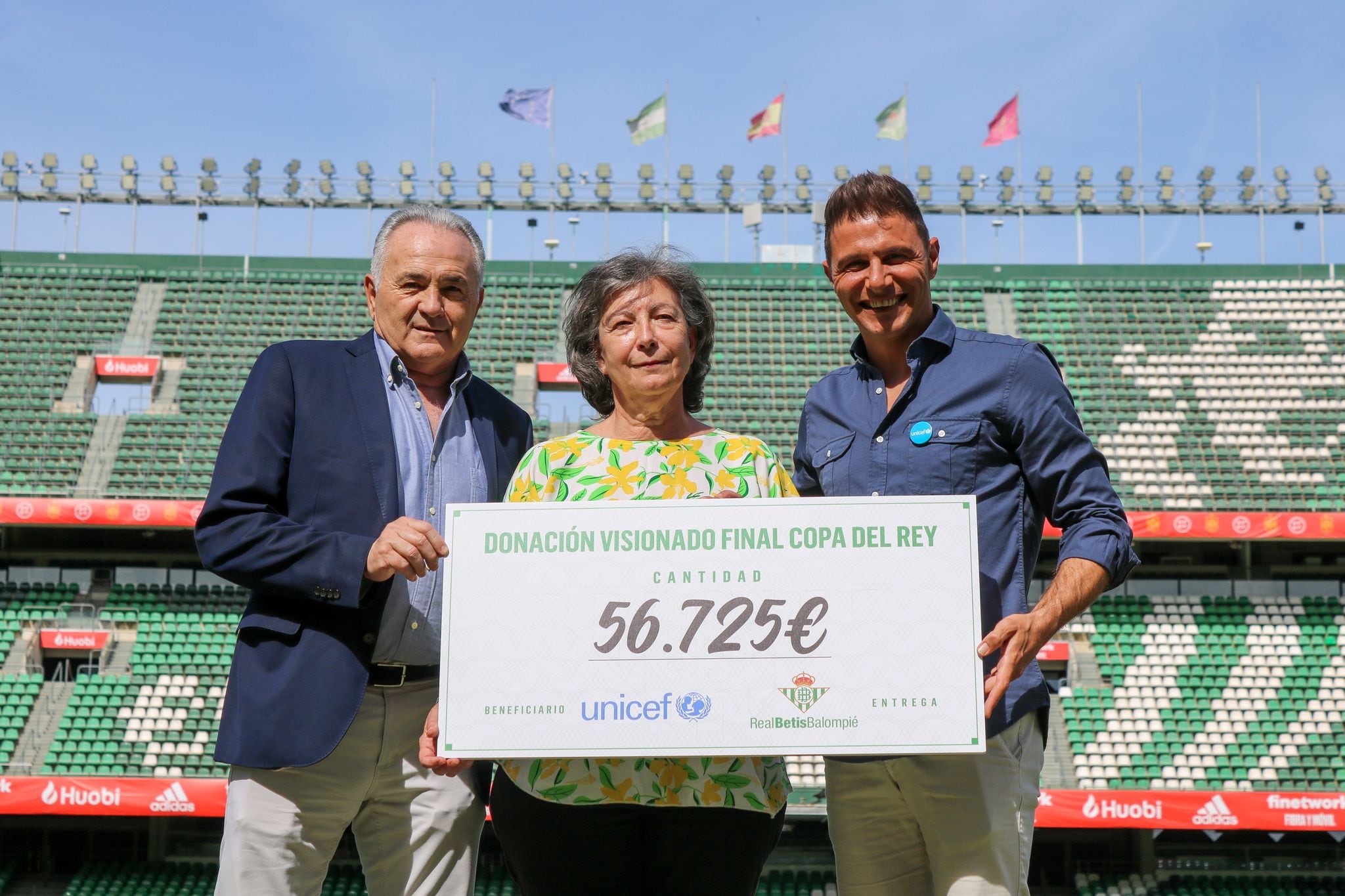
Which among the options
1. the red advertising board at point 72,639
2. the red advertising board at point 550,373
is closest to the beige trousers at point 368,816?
the red advertising board at point 72,639

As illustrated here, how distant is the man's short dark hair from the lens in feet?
11.1

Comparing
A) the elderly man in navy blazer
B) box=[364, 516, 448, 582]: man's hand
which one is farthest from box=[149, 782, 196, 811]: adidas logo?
box=[364, 516, 448, 582]: man's hand

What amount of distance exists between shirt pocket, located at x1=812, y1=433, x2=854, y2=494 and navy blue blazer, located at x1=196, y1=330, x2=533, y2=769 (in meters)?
1.25

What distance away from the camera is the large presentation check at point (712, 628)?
290 cm

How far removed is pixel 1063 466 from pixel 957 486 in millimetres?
287

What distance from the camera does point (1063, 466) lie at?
3.23 metres

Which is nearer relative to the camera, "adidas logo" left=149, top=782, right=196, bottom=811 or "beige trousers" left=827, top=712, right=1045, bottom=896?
"beige trousers" left=827, top=712, right=1045, bottom=896

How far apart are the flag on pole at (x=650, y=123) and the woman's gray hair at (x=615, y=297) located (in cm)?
2517

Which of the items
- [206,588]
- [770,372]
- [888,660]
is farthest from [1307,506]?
[888,660]

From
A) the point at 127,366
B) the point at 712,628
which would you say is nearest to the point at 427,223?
the point at 712,628

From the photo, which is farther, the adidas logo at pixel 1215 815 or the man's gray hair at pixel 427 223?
the adidas logo at pixel 1215 815

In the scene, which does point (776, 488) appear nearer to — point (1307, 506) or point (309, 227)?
point (1307, 506)

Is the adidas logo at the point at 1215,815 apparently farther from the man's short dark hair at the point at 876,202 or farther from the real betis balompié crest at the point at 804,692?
the real betis balompié crest at the point at 804,692

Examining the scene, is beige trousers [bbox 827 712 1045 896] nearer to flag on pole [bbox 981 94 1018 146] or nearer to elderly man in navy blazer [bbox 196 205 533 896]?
elderly man in navy blazer [bbox 196 205 533 896]
